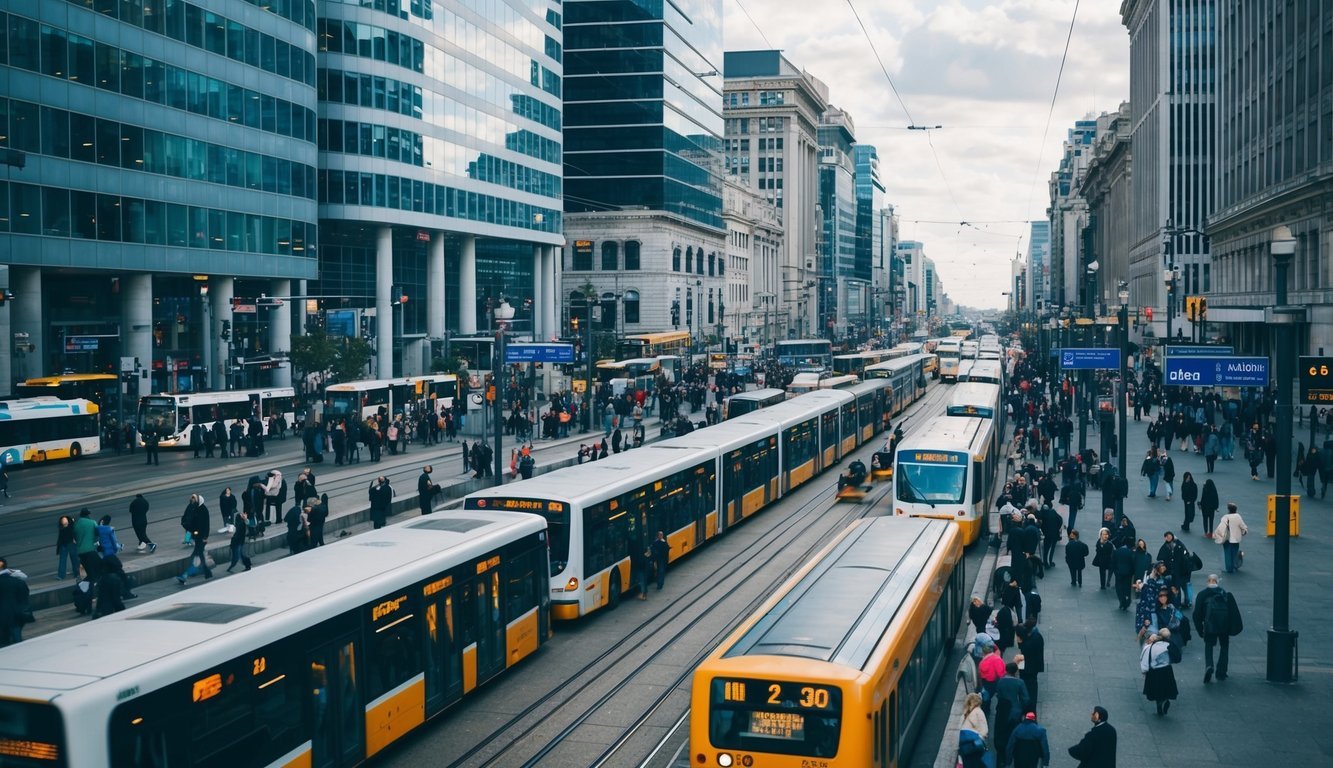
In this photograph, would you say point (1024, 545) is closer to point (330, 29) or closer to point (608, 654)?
point (608, 654)

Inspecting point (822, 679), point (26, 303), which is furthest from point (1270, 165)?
point (822, 679)

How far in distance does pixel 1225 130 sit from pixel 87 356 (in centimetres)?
6642

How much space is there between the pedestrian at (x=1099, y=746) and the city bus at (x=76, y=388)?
4400 cm

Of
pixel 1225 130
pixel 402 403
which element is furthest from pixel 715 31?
pixel 402 403

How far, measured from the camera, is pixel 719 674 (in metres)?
11.7

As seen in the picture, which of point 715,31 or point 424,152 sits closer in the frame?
point 424,152

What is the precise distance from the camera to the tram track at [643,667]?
15.2 metres

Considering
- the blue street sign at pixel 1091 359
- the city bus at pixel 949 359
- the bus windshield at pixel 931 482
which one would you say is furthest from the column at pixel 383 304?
the city bus at pixel 949 359

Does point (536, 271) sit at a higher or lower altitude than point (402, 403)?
higher

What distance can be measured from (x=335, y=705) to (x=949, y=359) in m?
98.4

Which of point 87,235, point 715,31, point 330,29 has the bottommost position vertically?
point 87,235

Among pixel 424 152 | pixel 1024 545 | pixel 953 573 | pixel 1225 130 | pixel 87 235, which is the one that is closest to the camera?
pixel 953 573

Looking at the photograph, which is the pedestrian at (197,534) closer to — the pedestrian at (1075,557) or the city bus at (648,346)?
the pedestrian at (1075,557)

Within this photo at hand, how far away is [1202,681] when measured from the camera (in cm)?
1788
